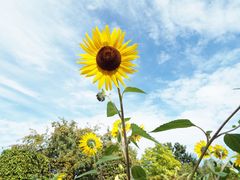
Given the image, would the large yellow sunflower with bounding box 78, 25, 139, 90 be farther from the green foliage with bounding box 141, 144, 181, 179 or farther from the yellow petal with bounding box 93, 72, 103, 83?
the green foliage with bounding box 141, 144, 181, 179

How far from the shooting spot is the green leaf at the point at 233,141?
119 cm

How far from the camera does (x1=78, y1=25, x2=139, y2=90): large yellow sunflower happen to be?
4.89 ft

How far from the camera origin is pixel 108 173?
588 inches

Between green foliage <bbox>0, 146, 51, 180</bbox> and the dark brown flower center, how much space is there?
1158 cm

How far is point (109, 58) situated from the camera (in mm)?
1562

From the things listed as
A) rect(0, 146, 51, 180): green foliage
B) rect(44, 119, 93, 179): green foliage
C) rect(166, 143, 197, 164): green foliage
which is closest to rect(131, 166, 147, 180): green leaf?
rect(0, 146, 51, 180): green foliage

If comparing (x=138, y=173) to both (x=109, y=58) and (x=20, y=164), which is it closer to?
(x=109, y=58)

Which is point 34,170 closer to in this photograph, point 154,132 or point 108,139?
point 108,139

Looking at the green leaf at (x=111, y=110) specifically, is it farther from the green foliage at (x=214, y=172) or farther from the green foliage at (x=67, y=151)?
the green foliage at (x=67, y=151)

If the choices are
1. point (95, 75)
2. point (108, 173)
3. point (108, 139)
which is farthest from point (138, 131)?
point (108, 139)

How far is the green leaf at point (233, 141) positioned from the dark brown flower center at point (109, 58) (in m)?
0.62

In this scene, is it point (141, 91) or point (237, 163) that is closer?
point (141, 91)

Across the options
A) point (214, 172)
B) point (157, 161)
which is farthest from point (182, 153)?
point (214, 172)

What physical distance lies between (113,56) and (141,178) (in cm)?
60
